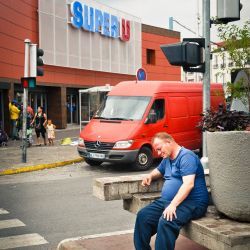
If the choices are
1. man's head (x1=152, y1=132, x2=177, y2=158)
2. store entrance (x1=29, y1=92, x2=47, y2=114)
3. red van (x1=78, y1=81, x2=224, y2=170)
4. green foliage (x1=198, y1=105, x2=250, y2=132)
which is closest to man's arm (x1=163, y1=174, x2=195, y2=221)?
man's head (x1=152, y1=132, x2=177, y2=158)

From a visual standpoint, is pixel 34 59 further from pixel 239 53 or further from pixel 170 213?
pixel 170 213

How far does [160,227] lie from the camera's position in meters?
4.21

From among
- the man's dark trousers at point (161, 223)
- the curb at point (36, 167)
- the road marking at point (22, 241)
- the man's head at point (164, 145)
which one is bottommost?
the road marking at point (22, 241)

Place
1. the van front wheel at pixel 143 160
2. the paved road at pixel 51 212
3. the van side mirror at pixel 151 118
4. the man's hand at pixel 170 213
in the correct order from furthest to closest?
the van side mirror at pixel 151 118 < the van front wheel at pixel 143 160 < the paved road at pixel 51 212 < the man's hand at pixel 170 213

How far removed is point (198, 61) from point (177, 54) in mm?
339

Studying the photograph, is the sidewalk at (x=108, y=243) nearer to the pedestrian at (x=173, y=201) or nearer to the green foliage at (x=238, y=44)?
the pedestrian at (x=173, y=201)

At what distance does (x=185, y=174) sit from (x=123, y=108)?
368 inches

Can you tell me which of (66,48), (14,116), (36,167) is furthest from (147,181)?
(66,48)

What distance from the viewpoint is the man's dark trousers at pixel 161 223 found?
4168 millimetres

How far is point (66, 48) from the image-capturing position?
32.8 m

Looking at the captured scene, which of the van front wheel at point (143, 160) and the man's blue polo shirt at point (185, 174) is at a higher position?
the man's blue polo shirt at point (185, 174)

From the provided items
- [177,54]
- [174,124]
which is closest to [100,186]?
[177,54]

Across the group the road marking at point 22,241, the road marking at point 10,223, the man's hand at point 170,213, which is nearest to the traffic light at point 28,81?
the road marking at point 10,223

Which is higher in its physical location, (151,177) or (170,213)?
(151,177)
